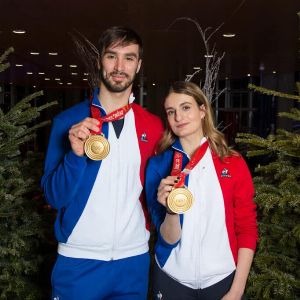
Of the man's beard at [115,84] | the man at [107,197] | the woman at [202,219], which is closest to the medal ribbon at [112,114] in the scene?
the man at [107,197]

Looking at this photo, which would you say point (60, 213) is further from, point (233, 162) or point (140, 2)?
point (140, 2)

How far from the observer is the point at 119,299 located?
8.61 ft

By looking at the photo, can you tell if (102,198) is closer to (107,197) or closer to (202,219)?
(107,197)

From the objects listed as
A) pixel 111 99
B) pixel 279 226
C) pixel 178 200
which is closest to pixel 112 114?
pixel 111 99

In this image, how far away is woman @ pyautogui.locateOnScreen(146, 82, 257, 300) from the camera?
8.02 ft

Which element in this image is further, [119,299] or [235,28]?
[235,28]

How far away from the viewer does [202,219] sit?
245cm

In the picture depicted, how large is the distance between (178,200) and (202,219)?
1.05 ft

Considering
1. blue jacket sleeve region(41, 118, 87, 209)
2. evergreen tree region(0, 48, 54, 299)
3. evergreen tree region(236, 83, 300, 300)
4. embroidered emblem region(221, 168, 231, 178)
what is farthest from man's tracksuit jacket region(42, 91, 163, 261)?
evergreen tree region(236, 83, 300, 300)

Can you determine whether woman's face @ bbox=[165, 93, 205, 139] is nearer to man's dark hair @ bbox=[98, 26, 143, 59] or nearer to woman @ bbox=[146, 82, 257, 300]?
woman @ bbox=[146, 82, 257, 300]

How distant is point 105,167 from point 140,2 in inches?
207

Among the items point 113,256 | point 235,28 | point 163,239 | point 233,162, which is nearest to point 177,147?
point 233,162

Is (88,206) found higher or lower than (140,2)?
lower

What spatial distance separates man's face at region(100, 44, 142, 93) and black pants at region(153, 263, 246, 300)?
1.02 meters
